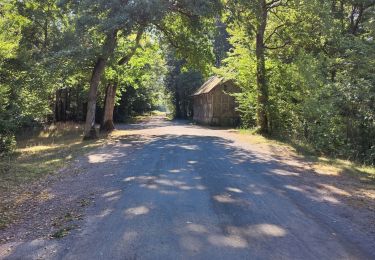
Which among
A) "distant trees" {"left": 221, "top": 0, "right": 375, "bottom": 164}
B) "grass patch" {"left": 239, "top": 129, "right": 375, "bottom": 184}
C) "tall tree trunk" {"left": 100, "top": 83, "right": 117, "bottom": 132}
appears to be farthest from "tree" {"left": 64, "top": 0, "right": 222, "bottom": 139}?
"grass patch" {"left": 239, "top": 129, "right": 375, "bottom": 184}

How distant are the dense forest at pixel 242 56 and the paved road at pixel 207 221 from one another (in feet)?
18.7

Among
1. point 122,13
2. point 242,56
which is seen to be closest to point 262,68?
point 242,56

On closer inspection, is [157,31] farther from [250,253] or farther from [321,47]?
[250,253]

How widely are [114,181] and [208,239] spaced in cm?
495

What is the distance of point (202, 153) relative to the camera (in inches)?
594

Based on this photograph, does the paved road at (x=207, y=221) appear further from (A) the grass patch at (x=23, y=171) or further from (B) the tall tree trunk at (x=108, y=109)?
(B) the tall tree trunk at (x=108, y=109)

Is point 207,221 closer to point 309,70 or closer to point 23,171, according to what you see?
point 23,171

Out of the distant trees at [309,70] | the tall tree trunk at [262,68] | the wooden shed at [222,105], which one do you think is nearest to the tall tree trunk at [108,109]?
the distant trees at [309,70]

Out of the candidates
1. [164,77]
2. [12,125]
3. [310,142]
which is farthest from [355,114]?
[164,77]

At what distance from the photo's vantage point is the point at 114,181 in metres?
9.98

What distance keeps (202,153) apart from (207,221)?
8.77 meters

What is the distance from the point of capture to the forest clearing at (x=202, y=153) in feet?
18.8

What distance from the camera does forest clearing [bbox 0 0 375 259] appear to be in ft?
18.8

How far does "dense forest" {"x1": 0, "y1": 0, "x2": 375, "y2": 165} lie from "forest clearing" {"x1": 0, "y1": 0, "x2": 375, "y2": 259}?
0.09m
